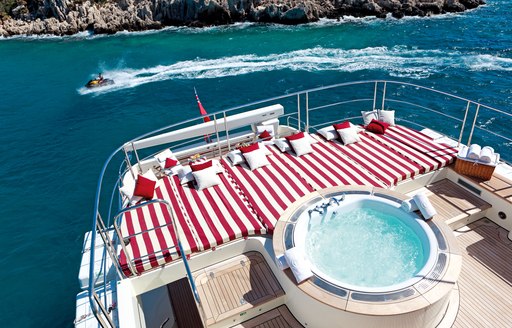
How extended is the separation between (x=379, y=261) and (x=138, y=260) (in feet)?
16.5

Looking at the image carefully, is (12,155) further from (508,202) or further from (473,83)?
(473,83)

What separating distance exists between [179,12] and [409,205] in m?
55.7

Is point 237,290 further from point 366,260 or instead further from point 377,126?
point 377,126

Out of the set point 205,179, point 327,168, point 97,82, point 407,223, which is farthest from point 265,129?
point 97,82

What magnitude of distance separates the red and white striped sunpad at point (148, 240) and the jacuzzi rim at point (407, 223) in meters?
2.79

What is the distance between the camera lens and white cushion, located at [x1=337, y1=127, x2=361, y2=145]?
35.3 feet

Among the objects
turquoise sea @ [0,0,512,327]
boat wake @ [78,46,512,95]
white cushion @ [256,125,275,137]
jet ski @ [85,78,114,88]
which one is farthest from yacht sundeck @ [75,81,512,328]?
jet ski @ [85,78,114,88]

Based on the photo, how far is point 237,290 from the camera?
6879mm

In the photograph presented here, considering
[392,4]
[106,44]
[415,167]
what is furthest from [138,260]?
[392,4]

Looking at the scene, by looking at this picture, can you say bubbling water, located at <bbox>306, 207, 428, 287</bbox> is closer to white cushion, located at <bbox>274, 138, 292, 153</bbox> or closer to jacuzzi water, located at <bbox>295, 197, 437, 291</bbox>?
jacuzzi water, located at <bbox>295, 197, 437, 291</bbox>

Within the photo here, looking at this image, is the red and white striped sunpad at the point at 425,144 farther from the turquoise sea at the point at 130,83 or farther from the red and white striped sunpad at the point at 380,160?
the turquoise sea at the point at 130,83

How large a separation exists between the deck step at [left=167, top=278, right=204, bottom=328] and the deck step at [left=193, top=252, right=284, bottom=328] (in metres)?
1.74

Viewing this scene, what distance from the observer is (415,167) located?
922 cm

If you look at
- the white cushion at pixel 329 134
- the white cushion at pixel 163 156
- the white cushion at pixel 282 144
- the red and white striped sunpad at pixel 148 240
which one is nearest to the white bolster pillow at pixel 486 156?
the white cushion at pixel 329 134
